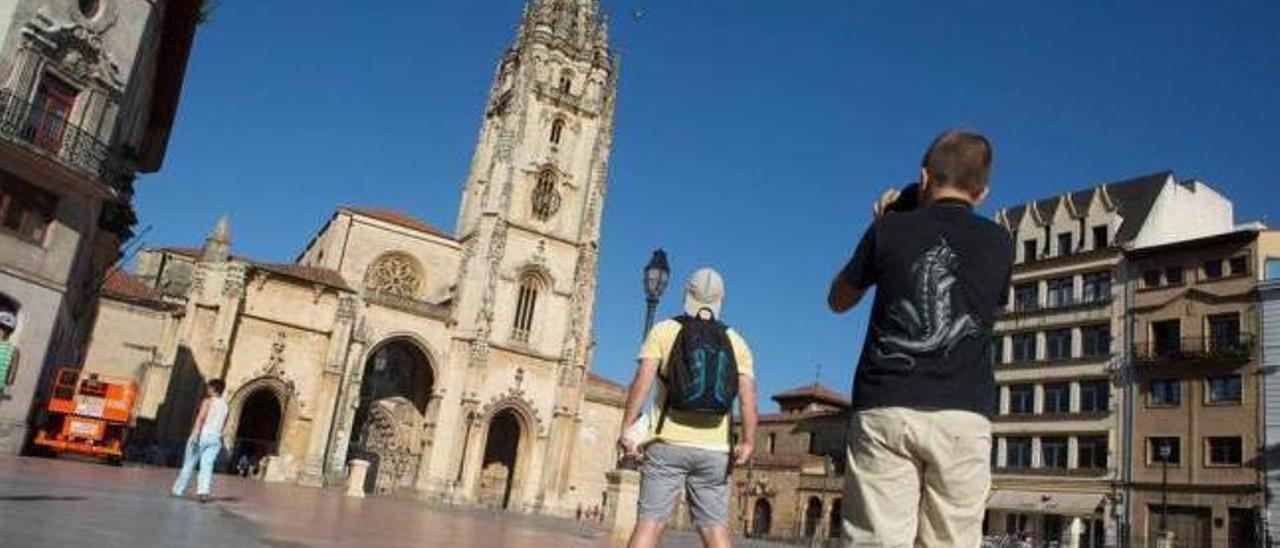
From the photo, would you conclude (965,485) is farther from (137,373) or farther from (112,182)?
(137,373)

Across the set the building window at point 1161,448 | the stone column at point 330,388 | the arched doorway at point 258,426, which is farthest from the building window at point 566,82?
the building window at point 1161,448

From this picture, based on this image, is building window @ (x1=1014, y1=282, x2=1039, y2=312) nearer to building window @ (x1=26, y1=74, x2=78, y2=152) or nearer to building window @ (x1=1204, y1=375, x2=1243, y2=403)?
building window @ (x1=1204, y1=375, x2=1243, y2=403)

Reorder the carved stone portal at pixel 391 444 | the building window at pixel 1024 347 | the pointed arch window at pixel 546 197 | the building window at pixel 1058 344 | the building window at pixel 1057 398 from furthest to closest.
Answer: the pointed arch window at pixel 546 197 < the carved stone portal at pixel 391 444 < the building window at pixel 1024 347 < the building window at pixel 1058 344 < the building window at pixel 1057 398

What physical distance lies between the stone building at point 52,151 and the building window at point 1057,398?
34.4 metres

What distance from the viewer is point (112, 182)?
21594 millimetres

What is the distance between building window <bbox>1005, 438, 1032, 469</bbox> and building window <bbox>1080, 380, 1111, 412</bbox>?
278 cm

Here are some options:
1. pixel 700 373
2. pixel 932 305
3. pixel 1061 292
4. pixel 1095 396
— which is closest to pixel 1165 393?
pixel 1095 396

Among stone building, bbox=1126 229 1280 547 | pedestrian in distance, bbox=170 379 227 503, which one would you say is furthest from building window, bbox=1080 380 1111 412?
pedestrian in distance, bbox=170 379 227 503

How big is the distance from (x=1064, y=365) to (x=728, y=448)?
3863 centimetres

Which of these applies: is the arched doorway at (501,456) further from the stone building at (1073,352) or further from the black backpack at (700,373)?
the black backpack at (700,373)

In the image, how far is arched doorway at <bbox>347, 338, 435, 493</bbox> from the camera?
147ft

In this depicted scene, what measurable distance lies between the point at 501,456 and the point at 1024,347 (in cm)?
2462

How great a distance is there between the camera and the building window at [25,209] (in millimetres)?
18828

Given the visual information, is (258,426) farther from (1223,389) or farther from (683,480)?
(683,480)
